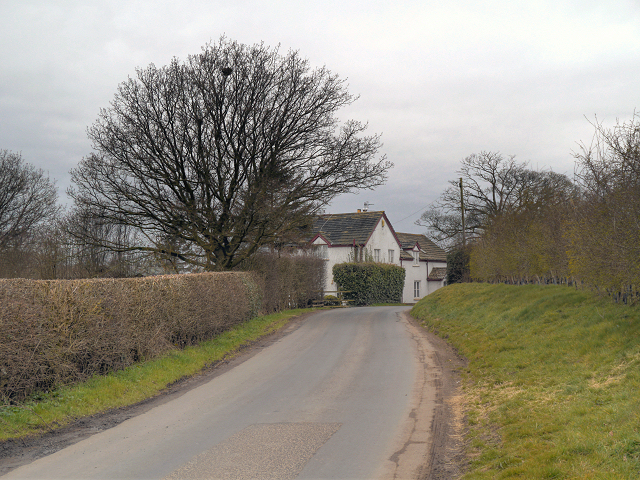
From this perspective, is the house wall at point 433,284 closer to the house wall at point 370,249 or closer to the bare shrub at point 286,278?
the house wall at point 370,249

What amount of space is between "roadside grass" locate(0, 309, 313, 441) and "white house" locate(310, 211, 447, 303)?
87.1ft

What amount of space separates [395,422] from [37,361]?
234 inches

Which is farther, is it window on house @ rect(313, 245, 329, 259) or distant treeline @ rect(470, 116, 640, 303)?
window on house @ rect(313, 245, 329, 259)

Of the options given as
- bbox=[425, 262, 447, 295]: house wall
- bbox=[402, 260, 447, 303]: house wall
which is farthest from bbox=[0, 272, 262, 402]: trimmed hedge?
bbox=[425, 262, 447, 295]: house wall

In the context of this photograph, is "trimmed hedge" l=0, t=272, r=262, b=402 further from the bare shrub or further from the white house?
the white house

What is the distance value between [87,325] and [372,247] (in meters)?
38.8

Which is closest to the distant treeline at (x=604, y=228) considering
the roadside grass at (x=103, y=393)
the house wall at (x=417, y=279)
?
the roadside grass at (x=103, y=393)

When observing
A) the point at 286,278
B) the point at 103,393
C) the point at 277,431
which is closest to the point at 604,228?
the point at 277,431

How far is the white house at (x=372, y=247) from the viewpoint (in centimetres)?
4547

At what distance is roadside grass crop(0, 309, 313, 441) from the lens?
7.50 m

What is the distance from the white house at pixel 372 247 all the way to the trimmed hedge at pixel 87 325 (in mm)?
25577

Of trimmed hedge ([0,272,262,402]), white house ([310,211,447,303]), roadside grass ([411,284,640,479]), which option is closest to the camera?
roadside grass ([411,284,640,479])

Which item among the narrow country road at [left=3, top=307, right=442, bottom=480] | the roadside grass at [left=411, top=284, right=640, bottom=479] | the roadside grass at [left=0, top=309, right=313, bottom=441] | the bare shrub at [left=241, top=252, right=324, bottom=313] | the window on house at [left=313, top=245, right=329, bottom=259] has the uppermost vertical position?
the window on house at [left=313, top=245, right=329, bottom=259]

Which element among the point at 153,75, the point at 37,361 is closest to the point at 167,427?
the point at 37,361
